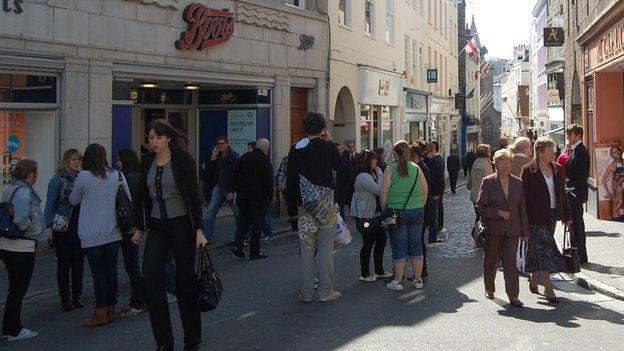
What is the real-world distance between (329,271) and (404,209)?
1.12 m

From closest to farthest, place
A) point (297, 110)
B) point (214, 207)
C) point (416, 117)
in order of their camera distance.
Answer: point (214, 207) → point (297, 110) → point (416, 117)

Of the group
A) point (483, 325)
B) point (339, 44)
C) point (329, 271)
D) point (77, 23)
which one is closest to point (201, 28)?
point (77, 23)

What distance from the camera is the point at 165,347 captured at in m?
5.48

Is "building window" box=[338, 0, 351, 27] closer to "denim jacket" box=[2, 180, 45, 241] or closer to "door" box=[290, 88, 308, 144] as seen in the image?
"door" box=[290, 88, 308, 144]

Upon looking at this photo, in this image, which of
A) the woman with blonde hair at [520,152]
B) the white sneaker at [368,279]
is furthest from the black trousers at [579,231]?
the white sneaker at [368,279]

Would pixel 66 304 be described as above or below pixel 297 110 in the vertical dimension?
below

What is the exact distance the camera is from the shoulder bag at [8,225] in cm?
627

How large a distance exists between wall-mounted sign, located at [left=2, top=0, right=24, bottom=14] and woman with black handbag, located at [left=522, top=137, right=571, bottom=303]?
7.47 metres

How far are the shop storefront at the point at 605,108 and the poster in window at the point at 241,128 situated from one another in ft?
24.2

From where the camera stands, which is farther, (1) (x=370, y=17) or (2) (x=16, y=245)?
(1) (x=370, y=17)

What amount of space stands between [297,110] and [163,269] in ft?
42.5

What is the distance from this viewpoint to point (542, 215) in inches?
300

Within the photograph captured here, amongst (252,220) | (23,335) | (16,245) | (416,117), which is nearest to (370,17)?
(416,117)

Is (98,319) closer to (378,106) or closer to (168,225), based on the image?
(168,225)
